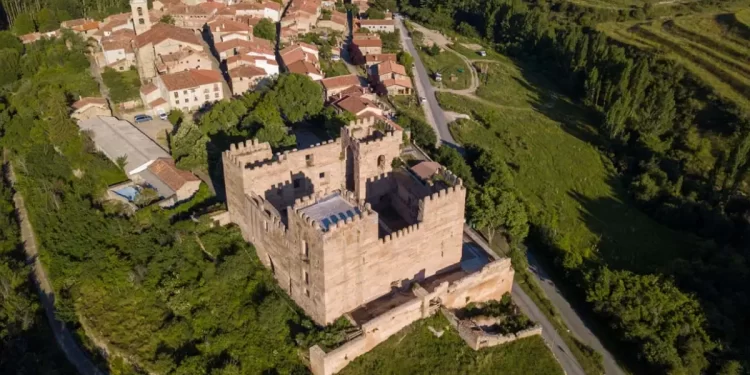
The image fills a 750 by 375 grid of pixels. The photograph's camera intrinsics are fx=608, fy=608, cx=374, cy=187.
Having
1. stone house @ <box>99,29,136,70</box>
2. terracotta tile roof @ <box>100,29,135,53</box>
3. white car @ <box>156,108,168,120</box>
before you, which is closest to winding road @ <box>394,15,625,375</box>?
white car @ <box>156,108,168,120</box>

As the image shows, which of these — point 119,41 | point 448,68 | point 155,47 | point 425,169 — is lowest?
point 448,68

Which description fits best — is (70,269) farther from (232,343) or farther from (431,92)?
(431,92)

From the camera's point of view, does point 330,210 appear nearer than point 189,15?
Yes

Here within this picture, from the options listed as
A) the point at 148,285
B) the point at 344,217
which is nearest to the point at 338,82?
the point at 148,285

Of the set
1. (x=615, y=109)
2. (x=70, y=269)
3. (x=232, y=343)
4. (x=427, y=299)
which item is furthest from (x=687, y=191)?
(x=70, y=269)

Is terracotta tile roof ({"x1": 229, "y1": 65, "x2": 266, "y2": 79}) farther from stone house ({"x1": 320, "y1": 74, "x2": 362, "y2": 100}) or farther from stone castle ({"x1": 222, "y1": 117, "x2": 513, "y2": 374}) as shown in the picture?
stone castle ({"x1": 222, "y1": 117, "x2": 513, "y2": 374})

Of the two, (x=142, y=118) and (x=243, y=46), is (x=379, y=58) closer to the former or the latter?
(x=243, y=46)

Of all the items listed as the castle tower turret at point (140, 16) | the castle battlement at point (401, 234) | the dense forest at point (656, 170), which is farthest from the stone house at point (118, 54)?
the castle battlement at point (401, 234)
